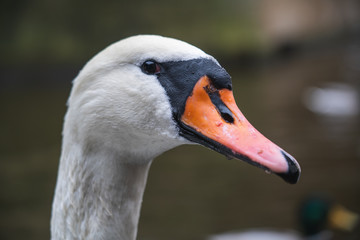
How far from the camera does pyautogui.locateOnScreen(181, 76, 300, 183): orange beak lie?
4.87ft

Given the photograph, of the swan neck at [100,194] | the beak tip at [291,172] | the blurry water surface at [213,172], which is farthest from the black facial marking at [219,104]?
the blurry water surface at [213,172]

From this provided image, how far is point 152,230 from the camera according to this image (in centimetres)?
608

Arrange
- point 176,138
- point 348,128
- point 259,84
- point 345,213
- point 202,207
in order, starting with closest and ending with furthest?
point 176,138
point 345,213
point 202,207
point 348,128
point 259,84

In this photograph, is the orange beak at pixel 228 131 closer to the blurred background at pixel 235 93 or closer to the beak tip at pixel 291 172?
the beak tip at pixel 291 172

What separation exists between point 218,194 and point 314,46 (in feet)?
39.9

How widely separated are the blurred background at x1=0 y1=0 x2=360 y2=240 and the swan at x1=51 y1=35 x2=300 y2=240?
412 centimetres

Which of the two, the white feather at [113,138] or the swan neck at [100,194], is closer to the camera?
the white feather at [113,138]

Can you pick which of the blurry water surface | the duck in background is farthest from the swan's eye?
the blurry water surface

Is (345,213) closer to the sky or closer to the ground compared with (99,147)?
closer to the ground

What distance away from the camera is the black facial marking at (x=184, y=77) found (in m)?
1.71

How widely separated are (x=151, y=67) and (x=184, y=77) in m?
0.12

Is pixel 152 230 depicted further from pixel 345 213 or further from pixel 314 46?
pixel 314 46

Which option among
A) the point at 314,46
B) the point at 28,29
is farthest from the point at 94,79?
the point at 314,46

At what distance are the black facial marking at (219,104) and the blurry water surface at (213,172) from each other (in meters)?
4.42
